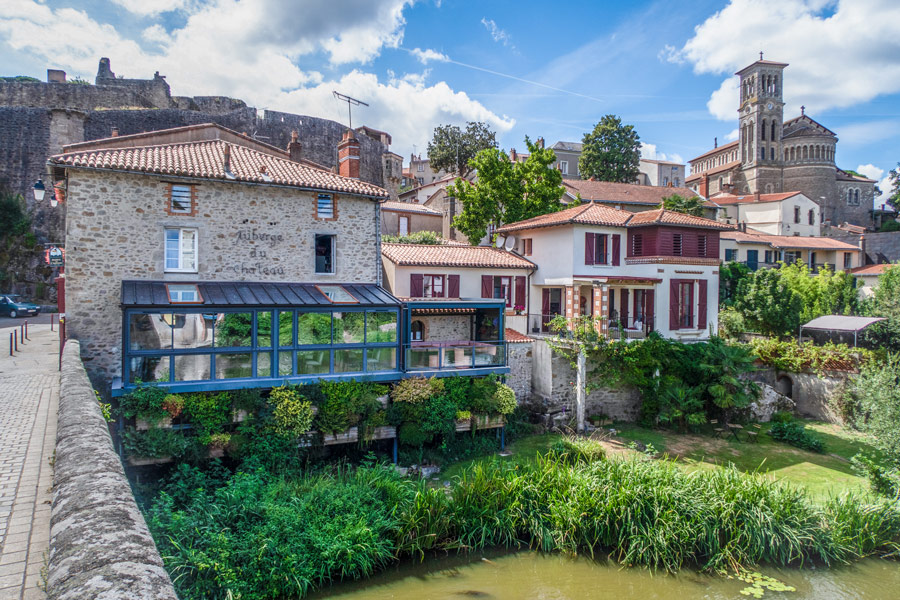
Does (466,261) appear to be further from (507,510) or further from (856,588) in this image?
(856,588)

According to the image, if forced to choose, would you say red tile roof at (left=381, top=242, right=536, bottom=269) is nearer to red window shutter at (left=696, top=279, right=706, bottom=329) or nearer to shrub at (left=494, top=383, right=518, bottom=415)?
shrub at (left=494, top=383, right=518, bottom=415)

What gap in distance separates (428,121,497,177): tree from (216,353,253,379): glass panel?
1445 inches

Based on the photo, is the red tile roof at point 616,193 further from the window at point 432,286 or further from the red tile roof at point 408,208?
the window at point 432,286

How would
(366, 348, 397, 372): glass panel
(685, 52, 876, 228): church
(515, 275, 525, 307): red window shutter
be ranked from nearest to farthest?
1. (366, 348, 397, 372): glass panel
2. (515, 275, 525, 307): red window shutter
3. (685, 52, 876, 228): church

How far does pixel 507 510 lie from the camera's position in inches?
475

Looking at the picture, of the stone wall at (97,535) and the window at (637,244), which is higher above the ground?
the window at (637,244)

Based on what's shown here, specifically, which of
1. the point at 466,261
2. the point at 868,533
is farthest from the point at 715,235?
the point at 868,533

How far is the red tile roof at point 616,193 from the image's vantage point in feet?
119

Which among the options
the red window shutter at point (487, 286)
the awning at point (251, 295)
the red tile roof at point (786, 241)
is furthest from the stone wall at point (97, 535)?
the red tile roof at point (786, 241)

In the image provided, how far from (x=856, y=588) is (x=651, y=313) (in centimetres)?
1371

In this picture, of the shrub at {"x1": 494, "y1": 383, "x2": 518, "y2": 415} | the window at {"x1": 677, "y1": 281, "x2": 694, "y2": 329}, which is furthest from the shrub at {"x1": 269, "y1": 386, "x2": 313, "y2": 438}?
the window at {"x1": 677, "y1": 281, "x2": 694, "y2": 329}

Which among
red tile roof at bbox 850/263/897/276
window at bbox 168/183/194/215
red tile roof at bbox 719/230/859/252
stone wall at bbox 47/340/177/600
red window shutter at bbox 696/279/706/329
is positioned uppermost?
red tile roof at bbox 719/230/859/252

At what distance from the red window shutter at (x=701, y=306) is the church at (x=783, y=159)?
3522cm

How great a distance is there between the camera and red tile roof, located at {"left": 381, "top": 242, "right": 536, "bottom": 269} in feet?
68.6
